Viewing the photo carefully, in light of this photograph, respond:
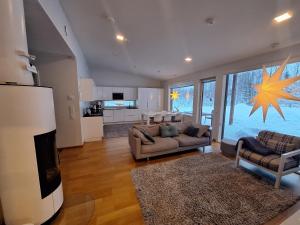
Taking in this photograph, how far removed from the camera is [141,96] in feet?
25.7

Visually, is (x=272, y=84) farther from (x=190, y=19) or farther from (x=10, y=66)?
(x=10, y=66)

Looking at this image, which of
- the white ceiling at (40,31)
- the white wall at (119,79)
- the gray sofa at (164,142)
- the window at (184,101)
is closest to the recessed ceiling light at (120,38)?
the white ceiling at (40,31)

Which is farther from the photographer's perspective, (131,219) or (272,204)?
(272,204)

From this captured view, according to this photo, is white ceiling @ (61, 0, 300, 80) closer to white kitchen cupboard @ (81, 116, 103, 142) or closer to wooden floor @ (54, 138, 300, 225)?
white kitchen cupboard @ (81, 116, 103, 142)

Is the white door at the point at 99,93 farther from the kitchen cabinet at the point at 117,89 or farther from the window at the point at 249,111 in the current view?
the window at the point at 249,111

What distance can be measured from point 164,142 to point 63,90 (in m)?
3.04

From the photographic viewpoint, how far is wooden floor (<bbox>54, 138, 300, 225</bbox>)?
1713 millimetres

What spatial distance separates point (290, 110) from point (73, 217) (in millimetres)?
4576

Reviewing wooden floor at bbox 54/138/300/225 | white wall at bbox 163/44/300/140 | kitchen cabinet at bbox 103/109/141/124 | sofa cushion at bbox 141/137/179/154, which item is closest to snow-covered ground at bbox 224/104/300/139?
white wall at bbox 163/44/300/140

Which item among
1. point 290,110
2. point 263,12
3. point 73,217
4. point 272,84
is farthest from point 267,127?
point 73,217

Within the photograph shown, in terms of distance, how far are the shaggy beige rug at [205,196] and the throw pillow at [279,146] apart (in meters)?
0.73

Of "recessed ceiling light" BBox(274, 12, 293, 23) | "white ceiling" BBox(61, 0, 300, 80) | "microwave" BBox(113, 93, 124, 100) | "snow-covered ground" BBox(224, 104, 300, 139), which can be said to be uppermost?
"white ceiling" BBox(61, 0, 300, 80)

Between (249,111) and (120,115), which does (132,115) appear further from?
(249,111)

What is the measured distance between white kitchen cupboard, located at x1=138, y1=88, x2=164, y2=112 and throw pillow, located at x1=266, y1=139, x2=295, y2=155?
5.94 metres
